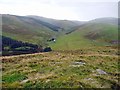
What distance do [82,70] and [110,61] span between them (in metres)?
8.22

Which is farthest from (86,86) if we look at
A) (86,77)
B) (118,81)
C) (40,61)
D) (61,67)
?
(40,61)

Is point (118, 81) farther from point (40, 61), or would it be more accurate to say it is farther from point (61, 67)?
point (40, 61)

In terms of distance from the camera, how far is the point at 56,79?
1085 inches

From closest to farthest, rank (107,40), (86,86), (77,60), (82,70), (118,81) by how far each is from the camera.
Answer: (86,86)
(118,81)
(82,70)
(77,60)
(107,40)

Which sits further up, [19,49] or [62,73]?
[19,49]

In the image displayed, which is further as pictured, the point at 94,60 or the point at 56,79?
the point at 94,60

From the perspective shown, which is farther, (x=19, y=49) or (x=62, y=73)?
(x=19, y=49)

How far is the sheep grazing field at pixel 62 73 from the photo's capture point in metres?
26.9

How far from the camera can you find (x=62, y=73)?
30.0 meters

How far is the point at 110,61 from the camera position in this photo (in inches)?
1512

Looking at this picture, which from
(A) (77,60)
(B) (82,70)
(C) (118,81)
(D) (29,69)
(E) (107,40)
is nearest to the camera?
(C) (118,81)

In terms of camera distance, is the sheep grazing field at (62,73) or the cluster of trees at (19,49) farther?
the cluster of trees at (19,49)

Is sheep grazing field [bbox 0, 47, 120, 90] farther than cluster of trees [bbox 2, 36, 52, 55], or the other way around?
cluster of trees [bbox 2, 36, 52, 55]

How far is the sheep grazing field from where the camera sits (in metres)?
26.9
